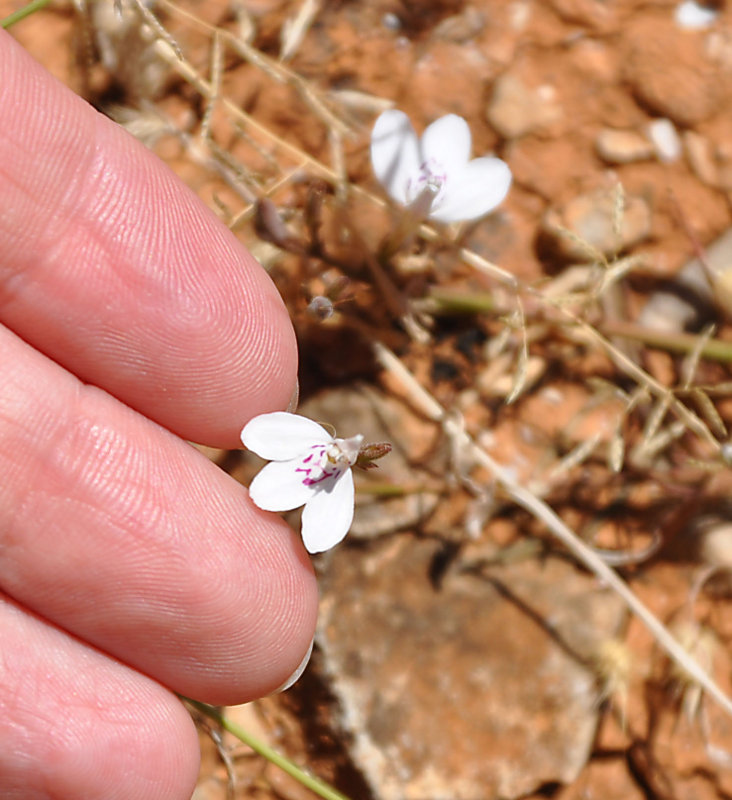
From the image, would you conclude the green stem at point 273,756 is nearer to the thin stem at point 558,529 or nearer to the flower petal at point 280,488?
the flower petal at point 280,488

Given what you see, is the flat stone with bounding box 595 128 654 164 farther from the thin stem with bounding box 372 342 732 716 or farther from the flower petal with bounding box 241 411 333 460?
the flower petal with bounding box 241 411 333 460

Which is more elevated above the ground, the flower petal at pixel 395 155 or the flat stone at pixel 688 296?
the flower petal at pixel 395 155

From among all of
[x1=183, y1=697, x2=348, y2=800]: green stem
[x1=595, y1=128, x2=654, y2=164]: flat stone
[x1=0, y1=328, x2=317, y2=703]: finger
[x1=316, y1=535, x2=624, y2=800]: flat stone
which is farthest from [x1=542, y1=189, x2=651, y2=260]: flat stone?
[x1=183, y1=697, x2=348, y2=800]: green stem

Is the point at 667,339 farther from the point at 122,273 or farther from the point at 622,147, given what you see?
the point at 122,273

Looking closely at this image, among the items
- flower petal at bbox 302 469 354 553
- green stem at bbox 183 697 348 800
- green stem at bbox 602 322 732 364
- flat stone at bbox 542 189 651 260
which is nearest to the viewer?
flower petal at bbox 302 469 354 553

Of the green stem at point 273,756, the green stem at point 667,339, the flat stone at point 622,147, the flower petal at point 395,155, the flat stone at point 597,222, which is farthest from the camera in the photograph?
the flat stone at point 622,147

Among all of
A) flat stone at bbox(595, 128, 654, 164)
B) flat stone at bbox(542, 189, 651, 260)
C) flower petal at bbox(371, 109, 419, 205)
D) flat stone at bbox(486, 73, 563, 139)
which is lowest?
flat stone at bbox(542, 189, 651, 260)

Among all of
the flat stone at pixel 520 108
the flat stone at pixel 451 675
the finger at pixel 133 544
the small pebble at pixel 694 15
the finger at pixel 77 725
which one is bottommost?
the flat stone at pixel 451 675

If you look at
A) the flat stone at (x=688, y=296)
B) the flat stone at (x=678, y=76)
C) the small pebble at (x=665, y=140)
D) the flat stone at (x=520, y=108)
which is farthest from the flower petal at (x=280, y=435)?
the flat stone at (x=678, y=76)
